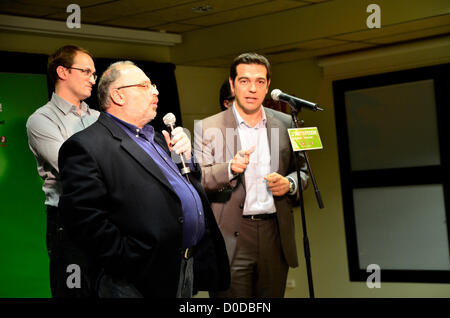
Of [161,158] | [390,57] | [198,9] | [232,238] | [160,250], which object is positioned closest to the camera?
[160,250]

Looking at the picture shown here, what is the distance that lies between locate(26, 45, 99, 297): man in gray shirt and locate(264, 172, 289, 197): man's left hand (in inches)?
38.7

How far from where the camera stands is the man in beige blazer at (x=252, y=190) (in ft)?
11.9

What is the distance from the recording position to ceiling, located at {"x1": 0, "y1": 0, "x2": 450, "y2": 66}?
181 inches

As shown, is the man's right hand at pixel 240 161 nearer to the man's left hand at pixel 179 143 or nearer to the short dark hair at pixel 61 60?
the man's left hand at pixel 179 143

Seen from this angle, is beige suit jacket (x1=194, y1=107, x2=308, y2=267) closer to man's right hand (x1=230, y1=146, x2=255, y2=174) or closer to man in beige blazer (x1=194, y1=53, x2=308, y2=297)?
man in beige blazer (x1=194, y1=53, x2=308, y2=297)

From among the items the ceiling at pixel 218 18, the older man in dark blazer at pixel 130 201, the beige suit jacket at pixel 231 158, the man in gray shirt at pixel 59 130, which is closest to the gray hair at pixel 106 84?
the older man in dark blazer at pixel 130 201

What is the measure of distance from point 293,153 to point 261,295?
79 cm

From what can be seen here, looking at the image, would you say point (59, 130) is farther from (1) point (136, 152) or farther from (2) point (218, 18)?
(2) point (218, 18)
